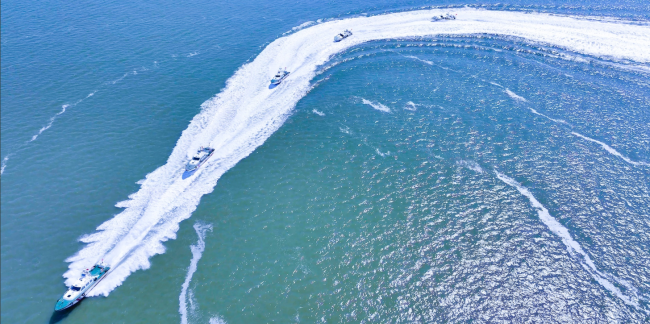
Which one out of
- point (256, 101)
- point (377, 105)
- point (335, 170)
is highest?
point (256, 101)

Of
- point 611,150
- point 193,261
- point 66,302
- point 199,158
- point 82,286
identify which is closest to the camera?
point 66,302

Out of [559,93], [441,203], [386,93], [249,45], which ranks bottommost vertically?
[441,203]

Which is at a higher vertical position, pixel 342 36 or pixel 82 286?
pixel 342 36

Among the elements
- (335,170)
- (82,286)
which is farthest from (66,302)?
(335,170)

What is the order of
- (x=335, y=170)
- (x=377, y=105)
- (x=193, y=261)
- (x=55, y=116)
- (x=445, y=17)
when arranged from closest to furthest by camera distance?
(x=193, y=261) < (x=335, y=170) < (x=55, y=116) < (x=377, y=105) < (x=445, y=17)

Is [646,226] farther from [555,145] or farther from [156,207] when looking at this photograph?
[156,207]

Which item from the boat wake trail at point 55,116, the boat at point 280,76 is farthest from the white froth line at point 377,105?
the boat wake trail at point 55,116

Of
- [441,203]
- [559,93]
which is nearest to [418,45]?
[559,93]

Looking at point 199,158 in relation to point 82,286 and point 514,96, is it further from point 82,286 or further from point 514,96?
point 514,96
